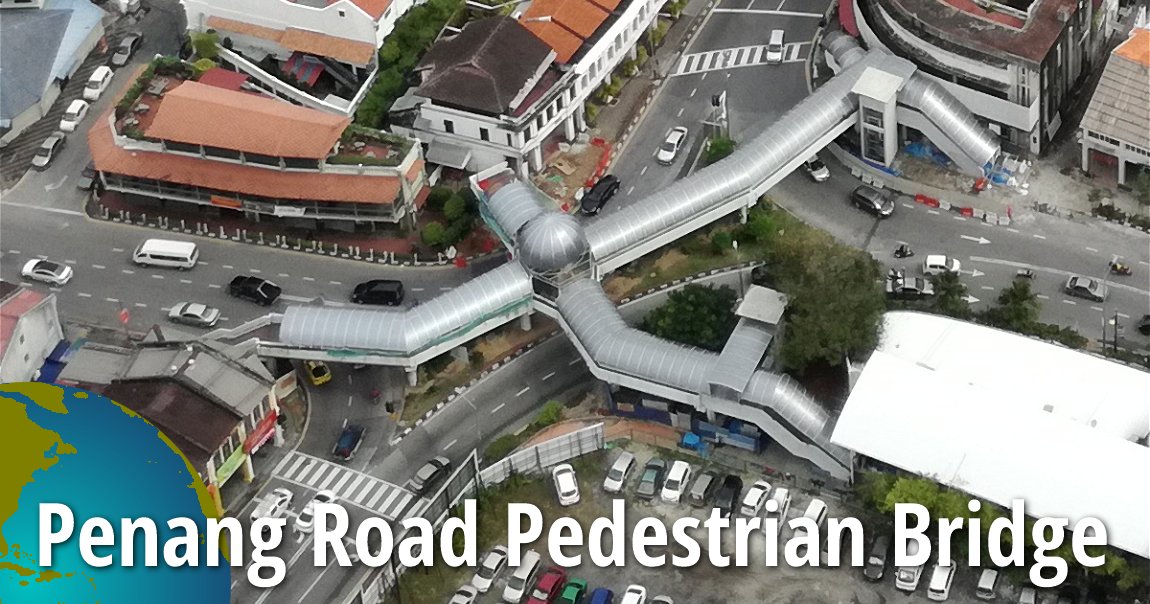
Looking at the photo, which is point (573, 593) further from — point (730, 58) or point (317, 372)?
point (730, 58)

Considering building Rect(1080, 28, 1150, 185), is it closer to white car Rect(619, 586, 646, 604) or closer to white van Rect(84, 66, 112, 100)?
white car Rect(619, 586, 646, 604)

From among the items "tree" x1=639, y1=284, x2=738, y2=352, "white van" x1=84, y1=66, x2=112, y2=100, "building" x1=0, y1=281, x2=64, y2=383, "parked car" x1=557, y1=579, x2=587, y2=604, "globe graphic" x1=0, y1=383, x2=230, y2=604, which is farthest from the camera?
"white van" x1=84, y1=66, x2=112, y2=100

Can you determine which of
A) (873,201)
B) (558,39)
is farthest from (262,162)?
(873,201)

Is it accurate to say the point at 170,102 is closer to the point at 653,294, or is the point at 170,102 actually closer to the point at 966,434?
the point at 653,294

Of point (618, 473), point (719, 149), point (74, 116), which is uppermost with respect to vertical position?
point (74, 116)

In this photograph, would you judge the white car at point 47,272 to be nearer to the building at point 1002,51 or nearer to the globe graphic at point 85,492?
the globe graphic at point 85,492

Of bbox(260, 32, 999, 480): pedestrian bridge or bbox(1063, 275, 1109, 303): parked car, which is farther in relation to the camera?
bbox(1063, 275, 1109, 303): parked car

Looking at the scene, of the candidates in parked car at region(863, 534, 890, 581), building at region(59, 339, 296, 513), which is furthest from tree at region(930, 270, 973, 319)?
building at region(59, 339, 296, 513)
